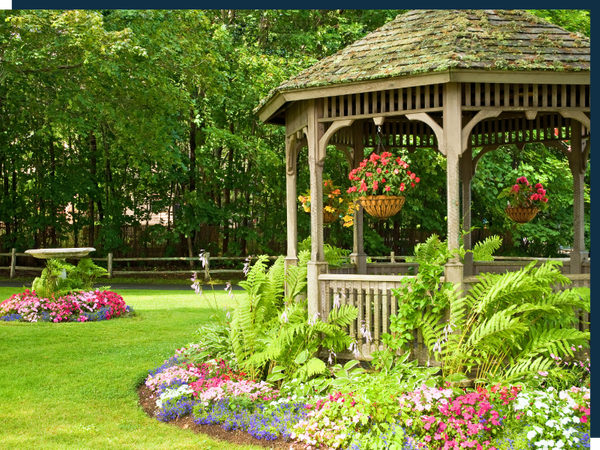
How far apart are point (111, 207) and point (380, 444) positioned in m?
18.2

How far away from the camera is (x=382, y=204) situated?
7.28 meters

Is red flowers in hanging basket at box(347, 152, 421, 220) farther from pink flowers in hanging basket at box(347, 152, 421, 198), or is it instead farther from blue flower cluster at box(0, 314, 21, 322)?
blue flower cluster at box(0, 314, 21, 322)

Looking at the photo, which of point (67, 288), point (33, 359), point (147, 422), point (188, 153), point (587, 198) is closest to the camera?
point (147, 422)

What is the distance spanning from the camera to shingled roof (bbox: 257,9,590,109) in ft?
20.5

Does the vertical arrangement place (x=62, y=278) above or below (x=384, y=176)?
below

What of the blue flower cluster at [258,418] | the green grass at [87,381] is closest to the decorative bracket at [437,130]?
the blue flower cluster at [258,418]

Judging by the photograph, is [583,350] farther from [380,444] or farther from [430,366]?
[380,444]

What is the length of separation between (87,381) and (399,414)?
4.09 metres

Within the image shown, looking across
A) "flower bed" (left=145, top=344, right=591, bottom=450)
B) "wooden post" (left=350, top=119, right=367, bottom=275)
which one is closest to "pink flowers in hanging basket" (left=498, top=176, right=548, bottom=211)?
"wooden post" (left=350, top=119, right=367, bottom=275)

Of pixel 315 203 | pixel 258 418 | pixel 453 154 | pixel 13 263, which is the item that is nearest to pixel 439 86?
pixel 453 154

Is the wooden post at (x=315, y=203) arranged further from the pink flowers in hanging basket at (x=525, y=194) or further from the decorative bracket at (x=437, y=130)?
the pink flowers in hanging basket at (x=525, y=194)

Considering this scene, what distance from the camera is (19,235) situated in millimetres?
21891

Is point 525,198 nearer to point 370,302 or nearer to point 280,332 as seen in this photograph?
point 370,302

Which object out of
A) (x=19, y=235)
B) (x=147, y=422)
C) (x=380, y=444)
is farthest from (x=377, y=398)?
(x=19, y=235)
